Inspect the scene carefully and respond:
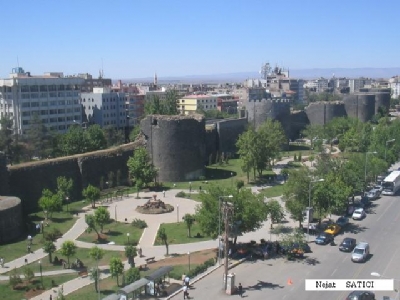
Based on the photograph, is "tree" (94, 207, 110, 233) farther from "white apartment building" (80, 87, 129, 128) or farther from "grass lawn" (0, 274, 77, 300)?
"white apartment building" (80, 87, 129, 128)

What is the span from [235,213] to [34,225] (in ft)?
57.2

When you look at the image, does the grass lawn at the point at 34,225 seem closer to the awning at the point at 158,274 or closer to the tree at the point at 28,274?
the tree at the point at 28,274

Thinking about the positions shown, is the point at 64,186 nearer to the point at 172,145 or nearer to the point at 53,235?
the point at 53,235

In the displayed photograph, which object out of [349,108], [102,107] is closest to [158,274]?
[102,107]

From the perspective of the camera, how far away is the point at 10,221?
37.2 meters

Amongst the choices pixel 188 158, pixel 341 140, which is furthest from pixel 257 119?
pixel 188 158

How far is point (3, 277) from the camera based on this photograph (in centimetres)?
2978

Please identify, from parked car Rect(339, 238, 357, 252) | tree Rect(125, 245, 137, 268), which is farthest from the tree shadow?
parked car Rect(339, 238, 357, 252)

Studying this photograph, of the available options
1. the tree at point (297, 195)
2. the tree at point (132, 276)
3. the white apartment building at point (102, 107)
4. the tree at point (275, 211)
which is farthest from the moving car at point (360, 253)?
the white apartment building at point (102, 107)

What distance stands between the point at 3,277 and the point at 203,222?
12.1 m

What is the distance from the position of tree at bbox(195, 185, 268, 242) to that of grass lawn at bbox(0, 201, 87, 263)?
1218cm

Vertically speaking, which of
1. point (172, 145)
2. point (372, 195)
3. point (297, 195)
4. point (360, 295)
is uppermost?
point (172, 145)

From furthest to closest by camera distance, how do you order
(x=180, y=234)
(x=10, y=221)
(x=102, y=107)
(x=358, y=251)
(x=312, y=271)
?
1. (x=102, y=107)
2. (x=180, y=234)
3. (x=10, y=221)
4. (x=358, y=251)
5. (x=312, y=271)

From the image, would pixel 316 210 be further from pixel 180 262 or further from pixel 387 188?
pixel 387 188
